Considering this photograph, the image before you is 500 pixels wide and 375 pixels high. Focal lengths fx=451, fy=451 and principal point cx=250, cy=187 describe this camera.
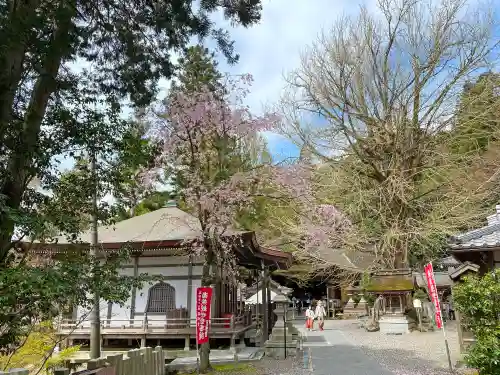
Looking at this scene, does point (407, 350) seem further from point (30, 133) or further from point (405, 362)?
point (30, 133)

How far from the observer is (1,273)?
4.52 metres

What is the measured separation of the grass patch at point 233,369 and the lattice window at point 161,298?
4.30 meters

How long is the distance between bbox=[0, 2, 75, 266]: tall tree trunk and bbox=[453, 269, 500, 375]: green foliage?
762 centimetres

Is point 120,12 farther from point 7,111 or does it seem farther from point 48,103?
point 7,111

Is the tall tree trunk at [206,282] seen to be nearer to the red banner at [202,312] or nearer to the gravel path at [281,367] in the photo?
the red banner at [202,312]

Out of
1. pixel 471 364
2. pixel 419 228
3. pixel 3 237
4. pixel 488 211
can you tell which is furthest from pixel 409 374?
pixel 488 211

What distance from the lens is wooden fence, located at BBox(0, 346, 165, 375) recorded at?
22.5 feet

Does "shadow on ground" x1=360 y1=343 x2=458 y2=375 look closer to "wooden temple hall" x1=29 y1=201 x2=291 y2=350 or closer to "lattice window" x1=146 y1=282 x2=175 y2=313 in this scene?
"wooden temple hall" x1=29 y1=201 x2=291 y2=350

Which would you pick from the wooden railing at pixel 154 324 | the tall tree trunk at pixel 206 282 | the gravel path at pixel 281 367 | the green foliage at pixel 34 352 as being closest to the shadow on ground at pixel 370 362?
the gravel path at pixel 281 367

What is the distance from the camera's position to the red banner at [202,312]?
11.1 m

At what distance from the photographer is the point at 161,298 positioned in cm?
1683

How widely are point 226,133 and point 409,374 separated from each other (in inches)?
314

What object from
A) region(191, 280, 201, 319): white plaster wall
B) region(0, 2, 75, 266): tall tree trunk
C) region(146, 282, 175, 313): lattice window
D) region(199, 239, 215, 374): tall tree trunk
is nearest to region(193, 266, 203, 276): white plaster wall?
region(191, 280, 201, 319): white plaster wall

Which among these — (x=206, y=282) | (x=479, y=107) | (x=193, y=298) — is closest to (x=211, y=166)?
(x=206, y=282)
